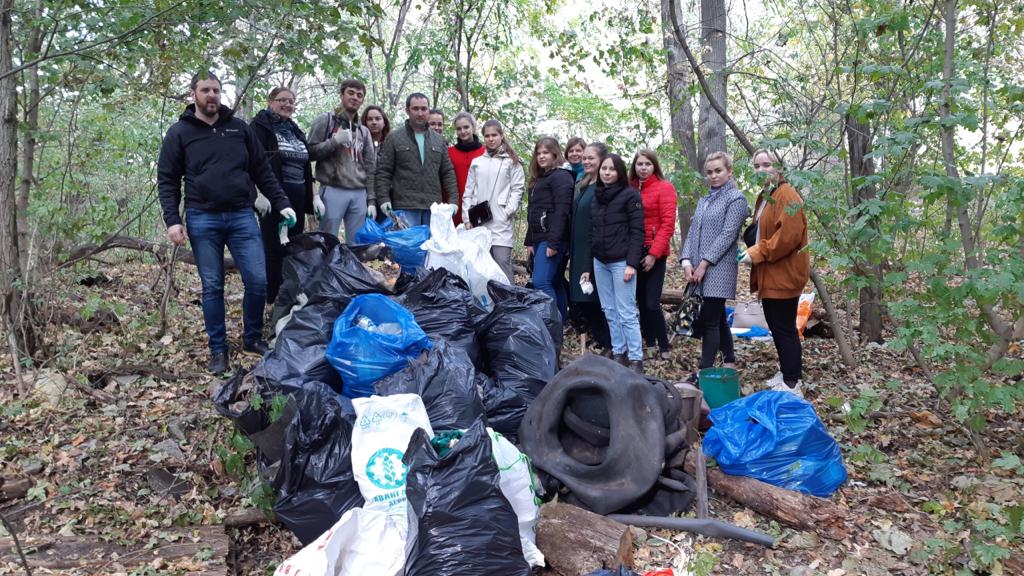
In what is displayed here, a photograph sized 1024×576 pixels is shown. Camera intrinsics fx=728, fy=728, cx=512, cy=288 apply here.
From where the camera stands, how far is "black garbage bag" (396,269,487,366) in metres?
4.12

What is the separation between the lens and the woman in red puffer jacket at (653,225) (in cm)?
494

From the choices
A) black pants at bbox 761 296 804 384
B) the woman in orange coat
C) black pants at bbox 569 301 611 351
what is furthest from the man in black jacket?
black pants at bbox 761 296 804 384

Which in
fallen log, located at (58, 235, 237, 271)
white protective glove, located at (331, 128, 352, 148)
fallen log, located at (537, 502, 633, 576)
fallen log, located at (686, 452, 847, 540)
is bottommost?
fallen log, located at (686, 452, 847, 540)

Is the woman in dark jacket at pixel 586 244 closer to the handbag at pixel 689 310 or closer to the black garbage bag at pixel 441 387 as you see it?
the handbag at pixel 689 310

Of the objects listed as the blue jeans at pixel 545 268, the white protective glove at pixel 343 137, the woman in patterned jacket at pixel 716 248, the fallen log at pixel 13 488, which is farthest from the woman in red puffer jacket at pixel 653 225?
the fallen log at pixel 13 488

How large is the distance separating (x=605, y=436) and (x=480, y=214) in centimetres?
262

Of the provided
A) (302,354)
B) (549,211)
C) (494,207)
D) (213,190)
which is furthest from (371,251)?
(302,354)

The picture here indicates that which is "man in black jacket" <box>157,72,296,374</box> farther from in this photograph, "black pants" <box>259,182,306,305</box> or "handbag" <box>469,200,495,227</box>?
"handbag" <box>469,200,495,227</box>

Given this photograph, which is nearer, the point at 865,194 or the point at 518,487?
the point at 518,487

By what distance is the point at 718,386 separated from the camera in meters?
4.23

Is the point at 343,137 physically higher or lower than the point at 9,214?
higher

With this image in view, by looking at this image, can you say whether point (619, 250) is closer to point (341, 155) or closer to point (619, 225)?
point (619, 225)

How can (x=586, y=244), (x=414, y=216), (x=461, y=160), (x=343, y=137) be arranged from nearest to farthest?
(x=586, y=244)
(x=343, y=137)
(x=414, y=216)
(x=461, y=160)

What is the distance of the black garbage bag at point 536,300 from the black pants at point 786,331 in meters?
1.29
